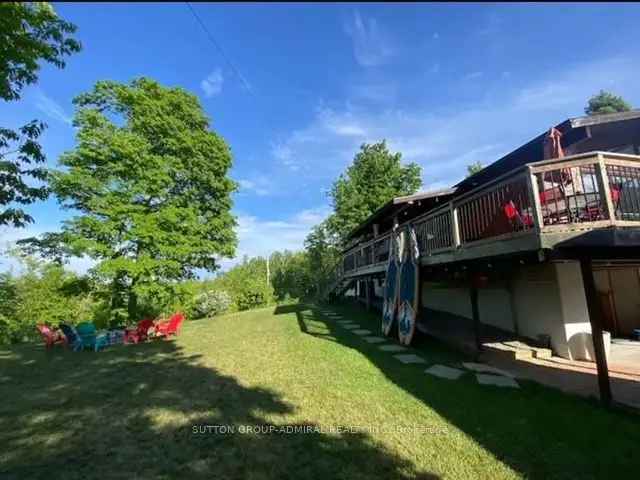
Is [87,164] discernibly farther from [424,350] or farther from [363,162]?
[363,162]

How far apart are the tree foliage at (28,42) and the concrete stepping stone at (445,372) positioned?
8.23 meters

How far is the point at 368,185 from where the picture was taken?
30.7m

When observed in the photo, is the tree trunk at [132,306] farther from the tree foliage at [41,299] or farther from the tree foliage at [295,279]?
the tree foliage at [295,279]

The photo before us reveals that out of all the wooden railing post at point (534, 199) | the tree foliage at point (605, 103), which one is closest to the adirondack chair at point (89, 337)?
the wooden railing post at point (534, 199)

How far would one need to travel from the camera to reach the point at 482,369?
6.41 metres

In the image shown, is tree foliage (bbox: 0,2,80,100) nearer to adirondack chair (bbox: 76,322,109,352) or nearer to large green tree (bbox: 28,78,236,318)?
adirondack chair (bbox: 76,322,109,352)

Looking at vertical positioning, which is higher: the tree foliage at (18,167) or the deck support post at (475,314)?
the tree foliage at (18,167)

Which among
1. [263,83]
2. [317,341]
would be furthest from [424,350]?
[263,83]

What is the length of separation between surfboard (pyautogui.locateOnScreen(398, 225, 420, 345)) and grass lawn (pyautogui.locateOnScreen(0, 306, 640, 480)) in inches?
55.1

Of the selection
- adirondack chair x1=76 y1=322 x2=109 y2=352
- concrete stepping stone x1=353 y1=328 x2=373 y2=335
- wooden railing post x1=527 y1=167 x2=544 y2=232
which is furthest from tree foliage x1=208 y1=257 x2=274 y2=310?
wooden railing post x1=527 y1=167 x2=544 y2=232

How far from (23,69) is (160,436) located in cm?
581

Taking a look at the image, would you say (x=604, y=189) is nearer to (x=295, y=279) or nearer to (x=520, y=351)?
(x=520, y=351)

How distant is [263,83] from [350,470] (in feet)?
21.4

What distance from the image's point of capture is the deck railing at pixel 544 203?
5.00 m
